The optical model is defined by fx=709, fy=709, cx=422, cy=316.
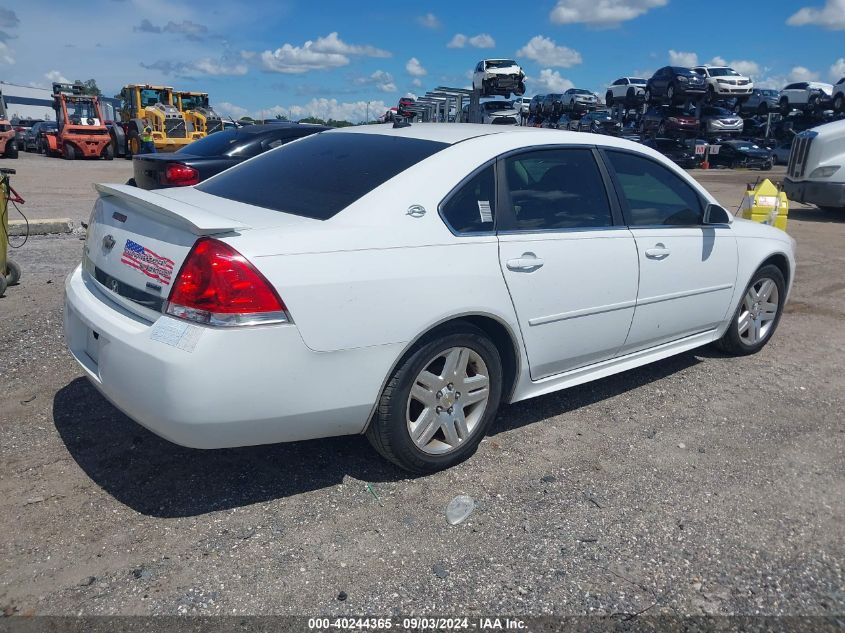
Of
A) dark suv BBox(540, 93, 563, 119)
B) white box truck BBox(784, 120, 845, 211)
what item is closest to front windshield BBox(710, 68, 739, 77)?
dark suv BBox(540, 93, 563, 119)

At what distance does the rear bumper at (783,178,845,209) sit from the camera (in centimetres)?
1219

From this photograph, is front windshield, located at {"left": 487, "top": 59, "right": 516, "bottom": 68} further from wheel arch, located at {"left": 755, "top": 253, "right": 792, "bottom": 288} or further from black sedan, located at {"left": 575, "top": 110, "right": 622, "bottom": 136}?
wheel arch, located at {"left": 755, "top": 253, "right": 792, "bottom": 288}

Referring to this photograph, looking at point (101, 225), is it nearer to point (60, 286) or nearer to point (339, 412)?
point (339, 412)

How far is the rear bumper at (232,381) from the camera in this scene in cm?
266

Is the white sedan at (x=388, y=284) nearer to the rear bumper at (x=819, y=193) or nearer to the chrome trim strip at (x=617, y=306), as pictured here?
the chrome trim strip at (x=617, y=306)

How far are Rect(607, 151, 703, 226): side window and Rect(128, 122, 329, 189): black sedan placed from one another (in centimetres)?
501

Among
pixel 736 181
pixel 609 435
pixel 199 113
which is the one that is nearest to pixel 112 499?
pixel 609 435

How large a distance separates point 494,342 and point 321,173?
1221 mm

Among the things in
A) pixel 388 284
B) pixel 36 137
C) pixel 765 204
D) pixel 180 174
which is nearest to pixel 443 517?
pixel 388 284

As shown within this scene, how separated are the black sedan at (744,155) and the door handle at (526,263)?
95.1 feet

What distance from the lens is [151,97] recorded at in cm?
2881

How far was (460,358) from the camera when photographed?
3.31 m

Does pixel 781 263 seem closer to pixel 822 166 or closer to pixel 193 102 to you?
pixel 822 166

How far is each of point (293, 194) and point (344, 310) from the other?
86 centimetres
